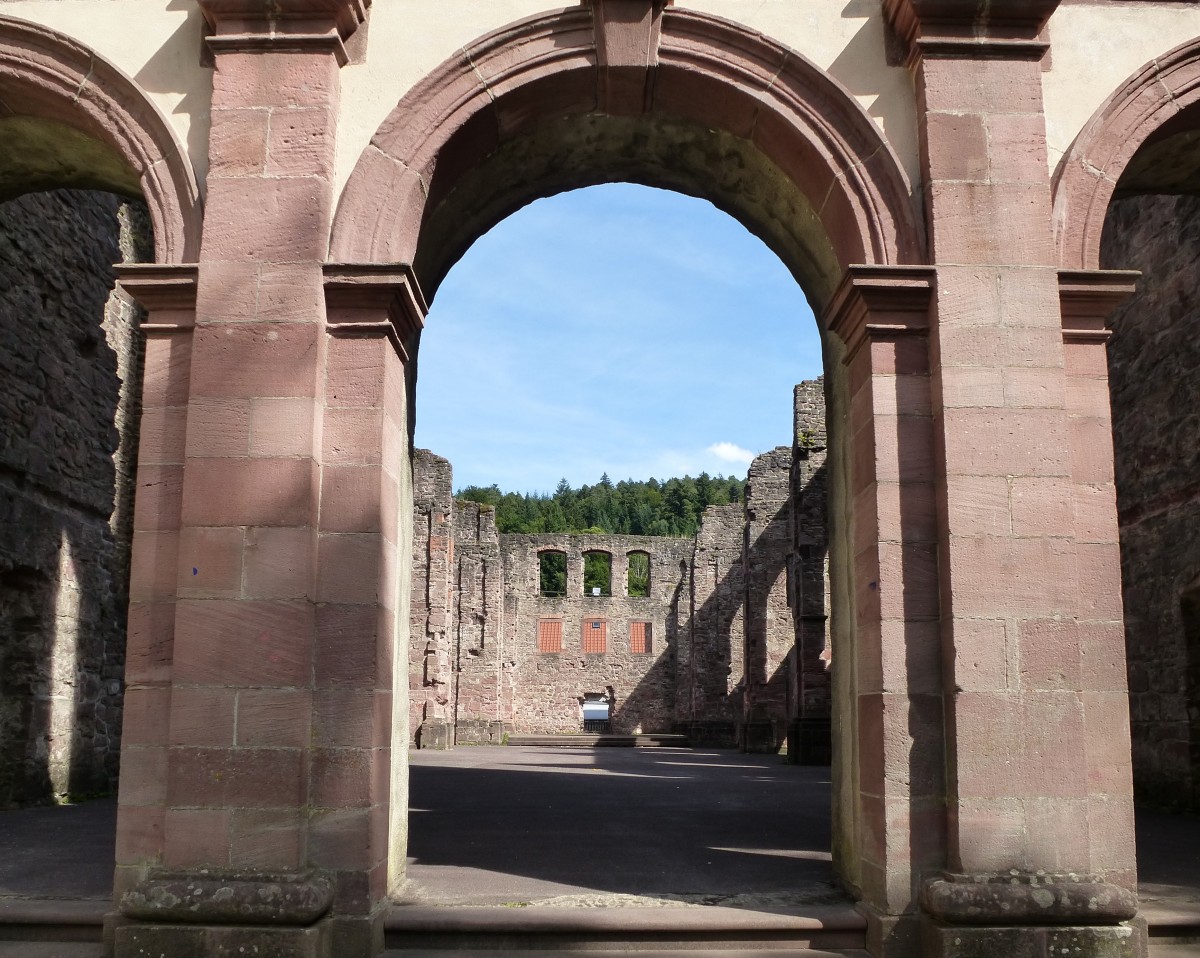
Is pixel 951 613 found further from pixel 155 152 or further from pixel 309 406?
pixel 155 152

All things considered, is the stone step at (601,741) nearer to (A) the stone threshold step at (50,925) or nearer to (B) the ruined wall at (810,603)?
(B) the ruined wall at (810,603)

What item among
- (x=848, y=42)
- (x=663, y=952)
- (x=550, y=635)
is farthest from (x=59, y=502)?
(x=550, y=635)

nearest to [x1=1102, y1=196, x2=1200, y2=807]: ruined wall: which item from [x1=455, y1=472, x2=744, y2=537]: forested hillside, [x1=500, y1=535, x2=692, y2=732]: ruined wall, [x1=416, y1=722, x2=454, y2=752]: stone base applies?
[x1=416, y1=722, x2=454, y2=752]: stone base

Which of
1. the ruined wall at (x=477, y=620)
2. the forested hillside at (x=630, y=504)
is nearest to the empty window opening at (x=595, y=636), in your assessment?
the ruined wall at (x=477, y=620)

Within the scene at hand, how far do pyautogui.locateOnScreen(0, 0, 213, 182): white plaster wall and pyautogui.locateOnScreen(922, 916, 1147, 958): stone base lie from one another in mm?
4942

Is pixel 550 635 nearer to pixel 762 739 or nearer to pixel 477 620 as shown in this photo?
pixel 477 620

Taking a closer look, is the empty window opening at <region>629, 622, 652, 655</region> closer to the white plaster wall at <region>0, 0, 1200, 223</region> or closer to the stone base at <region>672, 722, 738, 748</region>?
the stone base at <region>672, 722, 738, 748</region>

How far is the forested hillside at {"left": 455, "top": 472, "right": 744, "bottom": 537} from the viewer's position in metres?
75.6

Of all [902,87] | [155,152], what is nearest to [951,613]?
[902,87]

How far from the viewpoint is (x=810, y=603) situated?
18844 mm

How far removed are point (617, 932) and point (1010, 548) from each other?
2.41 meters

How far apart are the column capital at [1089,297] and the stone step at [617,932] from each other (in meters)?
2.89

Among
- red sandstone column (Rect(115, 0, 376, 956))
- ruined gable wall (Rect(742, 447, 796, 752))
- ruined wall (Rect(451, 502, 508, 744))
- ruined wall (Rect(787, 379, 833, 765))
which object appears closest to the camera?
red sandstone column (Rect(115, 0, 376, 956))

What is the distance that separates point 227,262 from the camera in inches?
199
